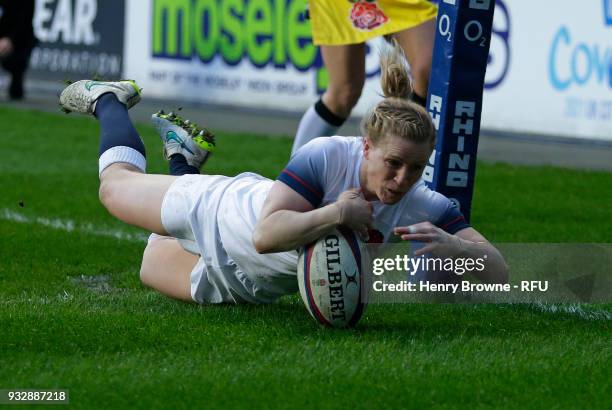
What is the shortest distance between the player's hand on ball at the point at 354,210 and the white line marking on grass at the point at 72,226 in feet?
9.36

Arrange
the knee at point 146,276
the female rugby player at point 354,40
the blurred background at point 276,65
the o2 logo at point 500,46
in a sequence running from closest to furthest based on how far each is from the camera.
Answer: the knee at point 146,276 → the female rugby player at point 354,40 → the blurred background at point 276,65 → the o2 logo at point 500,46

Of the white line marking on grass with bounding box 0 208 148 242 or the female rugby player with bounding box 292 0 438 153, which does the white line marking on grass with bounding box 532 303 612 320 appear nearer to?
the female rugby player with bounding box 292 0 438 153

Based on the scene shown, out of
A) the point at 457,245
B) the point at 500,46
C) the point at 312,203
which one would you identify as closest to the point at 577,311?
the point at 457,245

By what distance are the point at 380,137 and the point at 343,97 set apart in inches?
124

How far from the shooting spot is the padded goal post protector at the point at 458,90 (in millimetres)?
5673

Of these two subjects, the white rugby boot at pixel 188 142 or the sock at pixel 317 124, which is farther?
the sock at pixel 317 124

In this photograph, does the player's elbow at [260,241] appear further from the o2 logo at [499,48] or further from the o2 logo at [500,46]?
the o2 logo at [500,46]

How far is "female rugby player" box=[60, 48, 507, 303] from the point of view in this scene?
4773 mm

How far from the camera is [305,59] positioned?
46.9 ft

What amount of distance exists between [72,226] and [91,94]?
1750mm

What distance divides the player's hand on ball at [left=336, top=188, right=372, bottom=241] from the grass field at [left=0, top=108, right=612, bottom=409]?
0.42m

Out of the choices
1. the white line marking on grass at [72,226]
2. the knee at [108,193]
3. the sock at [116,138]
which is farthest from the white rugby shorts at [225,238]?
the white line marking on grass at [72,226]

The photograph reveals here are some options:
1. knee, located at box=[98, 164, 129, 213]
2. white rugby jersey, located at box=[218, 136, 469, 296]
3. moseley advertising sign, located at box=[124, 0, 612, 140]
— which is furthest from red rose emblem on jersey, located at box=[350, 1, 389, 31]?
moseley advertising sign, located at box=[124, 0, 612, 140]

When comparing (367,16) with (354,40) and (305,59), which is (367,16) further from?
(305,59)
